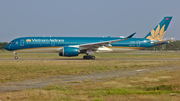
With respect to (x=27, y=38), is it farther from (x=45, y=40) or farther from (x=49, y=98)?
(x=49, y=98)

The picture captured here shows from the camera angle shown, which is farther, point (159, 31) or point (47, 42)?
point (159, 31)

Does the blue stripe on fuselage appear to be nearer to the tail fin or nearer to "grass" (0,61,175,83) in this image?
the tail fin

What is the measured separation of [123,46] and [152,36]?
6724mm

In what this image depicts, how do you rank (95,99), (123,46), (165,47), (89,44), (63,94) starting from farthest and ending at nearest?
(165,47) → (123,46) → (89,44) → (63,94) → (95,99)

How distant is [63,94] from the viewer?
10188 mm

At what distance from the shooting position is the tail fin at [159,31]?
4300 centimetres

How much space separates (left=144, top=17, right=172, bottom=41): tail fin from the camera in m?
43.0

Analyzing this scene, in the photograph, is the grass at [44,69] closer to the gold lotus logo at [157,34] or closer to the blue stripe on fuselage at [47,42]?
the blue stripe on fuselage at [47,42]

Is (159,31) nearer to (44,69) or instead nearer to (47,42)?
(47,42)

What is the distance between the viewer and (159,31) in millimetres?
43000

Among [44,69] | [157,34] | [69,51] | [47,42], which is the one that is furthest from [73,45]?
[157,34]

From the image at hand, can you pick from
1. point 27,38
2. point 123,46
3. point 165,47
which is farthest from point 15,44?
point 165,47

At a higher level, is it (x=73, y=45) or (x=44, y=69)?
(x=73, y=45)

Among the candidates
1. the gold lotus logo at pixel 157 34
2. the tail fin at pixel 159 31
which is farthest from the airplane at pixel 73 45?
the tail fin at pixel 159 31
